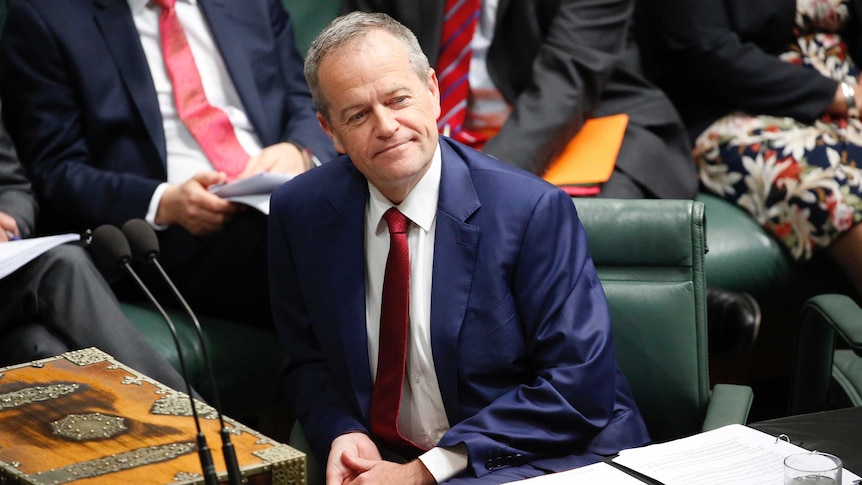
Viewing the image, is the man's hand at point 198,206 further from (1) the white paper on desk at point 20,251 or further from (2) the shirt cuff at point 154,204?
(1) the white paper on desk at point 20,251

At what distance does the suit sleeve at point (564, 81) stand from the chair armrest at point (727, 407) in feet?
3.36

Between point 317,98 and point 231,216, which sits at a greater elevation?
point 317,98

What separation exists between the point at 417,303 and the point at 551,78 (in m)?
1.24

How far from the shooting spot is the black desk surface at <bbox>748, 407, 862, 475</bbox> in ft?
4.78

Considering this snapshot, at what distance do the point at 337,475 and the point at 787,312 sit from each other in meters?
1.86

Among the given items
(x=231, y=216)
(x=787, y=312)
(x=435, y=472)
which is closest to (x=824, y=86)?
(x=787, y=312)

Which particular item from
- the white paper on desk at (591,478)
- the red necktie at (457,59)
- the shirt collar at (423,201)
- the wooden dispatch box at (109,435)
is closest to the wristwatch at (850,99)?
the red necktie at (457,59)

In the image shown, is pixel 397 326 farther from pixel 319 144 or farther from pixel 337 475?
pixel 319 144

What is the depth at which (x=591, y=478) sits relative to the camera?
4.59ft

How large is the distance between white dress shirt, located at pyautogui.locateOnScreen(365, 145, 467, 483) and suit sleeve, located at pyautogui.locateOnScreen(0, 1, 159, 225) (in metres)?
1.00

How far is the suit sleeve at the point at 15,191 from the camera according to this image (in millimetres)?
2672

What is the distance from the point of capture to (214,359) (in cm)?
258

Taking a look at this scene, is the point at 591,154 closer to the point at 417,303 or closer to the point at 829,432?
the point at 417,303

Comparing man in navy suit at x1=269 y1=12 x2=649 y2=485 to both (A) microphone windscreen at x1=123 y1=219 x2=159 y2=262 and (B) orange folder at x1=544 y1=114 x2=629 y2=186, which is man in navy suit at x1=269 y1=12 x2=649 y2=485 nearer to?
(A) microphone windscreen at x1=123 y1=219 x2=159 y2=262
